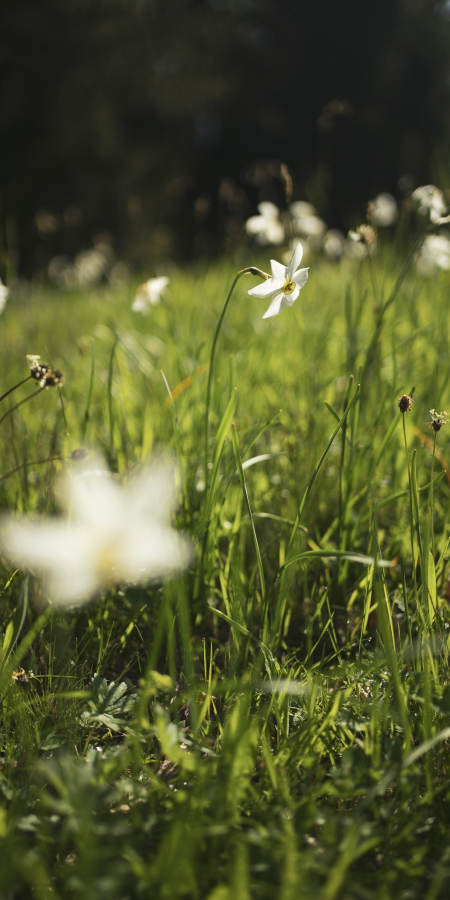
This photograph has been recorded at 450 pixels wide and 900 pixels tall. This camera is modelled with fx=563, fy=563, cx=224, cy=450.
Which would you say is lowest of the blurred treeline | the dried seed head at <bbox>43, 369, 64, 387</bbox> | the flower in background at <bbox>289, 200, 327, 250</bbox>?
the dried seed head at <bbox>43, 369, 64, 387</bbox>

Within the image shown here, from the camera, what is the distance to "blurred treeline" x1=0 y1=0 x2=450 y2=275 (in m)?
9.83

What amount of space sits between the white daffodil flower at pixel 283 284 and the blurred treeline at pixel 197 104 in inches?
264

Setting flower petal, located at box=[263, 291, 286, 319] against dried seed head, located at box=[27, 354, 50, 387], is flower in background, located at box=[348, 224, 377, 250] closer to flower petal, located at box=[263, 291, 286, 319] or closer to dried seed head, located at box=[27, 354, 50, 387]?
flower petal, located at box=[263, 291, 286, 319]

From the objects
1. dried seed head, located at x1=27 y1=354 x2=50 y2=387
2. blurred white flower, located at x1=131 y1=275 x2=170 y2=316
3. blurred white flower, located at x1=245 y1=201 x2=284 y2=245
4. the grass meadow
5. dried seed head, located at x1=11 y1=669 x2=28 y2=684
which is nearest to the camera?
the grass meadow

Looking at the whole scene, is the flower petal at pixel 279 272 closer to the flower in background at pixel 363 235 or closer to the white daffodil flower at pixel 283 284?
the white daffodil flower at pixel 283 284

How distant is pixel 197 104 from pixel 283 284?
13.9 m

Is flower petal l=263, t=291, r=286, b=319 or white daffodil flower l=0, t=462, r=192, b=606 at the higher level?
flower petal l=263, t=291, r=286, b=319

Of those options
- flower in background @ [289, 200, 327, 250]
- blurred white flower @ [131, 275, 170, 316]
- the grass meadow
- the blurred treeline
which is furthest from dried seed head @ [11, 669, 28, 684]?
the blurred treeline

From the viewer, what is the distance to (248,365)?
2.05m

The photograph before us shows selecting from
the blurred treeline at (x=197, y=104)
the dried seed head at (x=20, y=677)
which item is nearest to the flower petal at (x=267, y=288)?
the dried seed head at (x=20, y=677)

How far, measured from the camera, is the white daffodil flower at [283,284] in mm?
933

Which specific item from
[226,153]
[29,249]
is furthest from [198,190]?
[29,249]

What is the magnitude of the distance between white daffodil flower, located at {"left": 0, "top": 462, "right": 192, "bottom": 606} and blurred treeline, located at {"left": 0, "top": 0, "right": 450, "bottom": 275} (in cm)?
662

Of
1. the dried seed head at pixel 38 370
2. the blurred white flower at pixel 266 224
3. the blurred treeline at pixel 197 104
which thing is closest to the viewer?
the dried seed head at pixel 38 370
